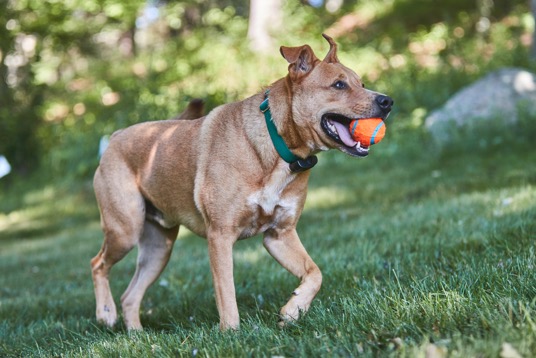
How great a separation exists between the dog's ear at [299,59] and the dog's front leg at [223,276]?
1.18 m

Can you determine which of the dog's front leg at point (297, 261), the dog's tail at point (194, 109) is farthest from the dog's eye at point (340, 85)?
the dog's tail at point (194, 109)

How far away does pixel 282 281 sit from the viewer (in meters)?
5.41

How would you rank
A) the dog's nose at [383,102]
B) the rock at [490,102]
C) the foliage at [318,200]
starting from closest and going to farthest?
the foliage at [318,200]
the dog's nose at [383,102]
the rock at [490,102]

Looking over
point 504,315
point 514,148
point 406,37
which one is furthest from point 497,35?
point 504,315

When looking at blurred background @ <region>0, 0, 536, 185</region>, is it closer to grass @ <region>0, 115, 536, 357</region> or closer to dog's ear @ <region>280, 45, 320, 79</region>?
grass @ <region>0, 115, 536, 357</region>

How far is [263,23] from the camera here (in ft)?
58.4

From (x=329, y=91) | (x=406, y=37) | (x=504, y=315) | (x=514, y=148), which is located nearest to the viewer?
(x=504, y=315)

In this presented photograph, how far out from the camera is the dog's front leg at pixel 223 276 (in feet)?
13.7

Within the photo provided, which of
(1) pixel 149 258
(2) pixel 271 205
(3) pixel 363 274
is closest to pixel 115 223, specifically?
(1) pixel 149 258

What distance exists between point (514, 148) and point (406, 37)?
8.24 meters

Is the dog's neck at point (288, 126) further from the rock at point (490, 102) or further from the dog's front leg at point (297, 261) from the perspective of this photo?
the rock at point (490, 102)

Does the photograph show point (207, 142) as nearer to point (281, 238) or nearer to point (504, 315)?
point (281, 238)

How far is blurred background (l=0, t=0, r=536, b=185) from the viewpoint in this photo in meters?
14.8

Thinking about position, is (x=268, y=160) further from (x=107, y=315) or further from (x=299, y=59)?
(x=107, y=315)
